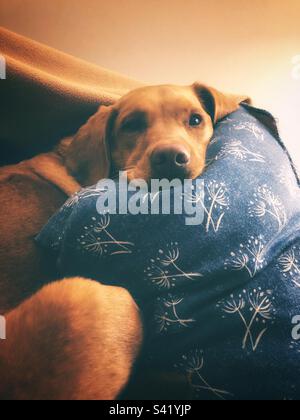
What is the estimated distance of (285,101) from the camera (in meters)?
1.39

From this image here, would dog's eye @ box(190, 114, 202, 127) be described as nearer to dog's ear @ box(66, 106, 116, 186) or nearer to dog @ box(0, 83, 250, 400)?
dog @ box(0, 83, 250, 400)

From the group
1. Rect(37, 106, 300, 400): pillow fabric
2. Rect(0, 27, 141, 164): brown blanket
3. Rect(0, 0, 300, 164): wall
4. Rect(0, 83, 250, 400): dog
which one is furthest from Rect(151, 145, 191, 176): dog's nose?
Rect(0, 0, 300, 164): wall

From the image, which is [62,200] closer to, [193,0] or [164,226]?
[164,226]

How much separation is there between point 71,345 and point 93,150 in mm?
557

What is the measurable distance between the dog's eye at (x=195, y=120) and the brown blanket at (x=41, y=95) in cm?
26

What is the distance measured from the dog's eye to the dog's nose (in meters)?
0.20

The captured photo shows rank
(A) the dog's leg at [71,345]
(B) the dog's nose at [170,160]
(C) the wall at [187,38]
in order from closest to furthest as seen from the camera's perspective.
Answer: (A) the dog's leg at [71,345] < (B) the dog's nose at [170,160] < (C) the wall at [187,38]

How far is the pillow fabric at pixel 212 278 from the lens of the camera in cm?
65

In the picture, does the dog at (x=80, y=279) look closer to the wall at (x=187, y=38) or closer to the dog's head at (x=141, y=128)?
the dog's head at (x=141, y=128)

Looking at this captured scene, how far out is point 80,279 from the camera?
707 mm

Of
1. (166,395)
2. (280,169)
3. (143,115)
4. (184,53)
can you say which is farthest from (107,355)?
(184,53)

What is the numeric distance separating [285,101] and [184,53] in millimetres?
405

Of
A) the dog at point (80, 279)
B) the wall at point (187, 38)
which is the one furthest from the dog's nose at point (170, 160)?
the wall at point (187, 38)

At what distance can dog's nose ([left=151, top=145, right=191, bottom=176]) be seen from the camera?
84cm
